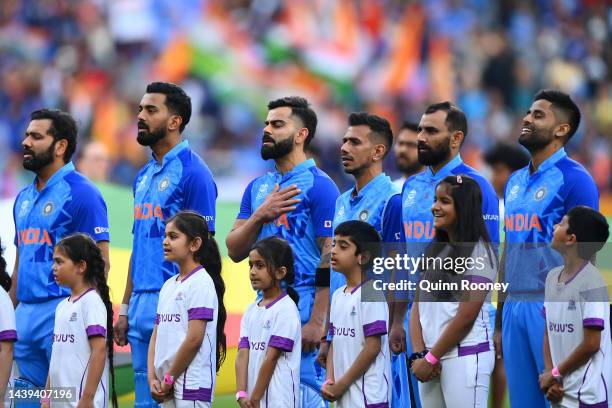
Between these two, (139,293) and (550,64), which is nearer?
(139,293)

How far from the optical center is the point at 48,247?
6.88 m

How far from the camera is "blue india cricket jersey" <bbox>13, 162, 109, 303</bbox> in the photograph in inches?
268

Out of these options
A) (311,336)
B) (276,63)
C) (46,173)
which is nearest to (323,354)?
(311,336)

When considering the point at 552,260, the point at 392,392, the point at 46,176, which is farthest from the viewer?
the point at 46,176

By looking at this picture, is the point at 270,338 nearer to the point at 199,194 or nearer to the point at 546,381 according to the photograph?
Answer: the point at 199,194

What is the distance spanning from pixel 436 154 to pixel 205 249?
1.36m

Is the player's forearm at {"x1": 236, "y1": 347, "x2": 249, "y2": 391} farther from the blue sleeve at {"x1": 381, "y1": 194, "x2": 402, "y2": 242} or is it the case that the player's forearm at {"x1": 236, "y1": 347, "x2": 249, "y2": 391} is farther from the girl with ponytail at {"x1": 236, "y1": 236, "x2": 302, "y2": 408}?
the blue sleeve at {"x1": 381, "y1": 194, "x2": 402, "y2": 242}

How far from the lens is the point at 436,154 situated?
6.64 metres

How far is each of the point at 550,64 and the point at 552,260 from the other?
409 inches

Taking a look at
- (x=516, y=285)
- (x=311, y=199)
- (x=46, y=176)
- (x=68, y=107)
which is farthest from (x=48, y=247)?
(x=68, y=107)

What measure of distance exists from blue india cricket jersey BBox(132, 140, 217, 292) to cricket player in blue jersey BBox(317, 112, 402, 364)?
753 mm

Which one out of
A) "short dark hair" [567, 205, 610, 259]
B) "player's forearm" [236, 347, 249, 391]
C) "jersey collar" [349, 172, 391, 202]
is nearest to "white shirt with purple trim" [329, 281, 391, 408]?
"player's forearm" [236, 347, 249, 391]

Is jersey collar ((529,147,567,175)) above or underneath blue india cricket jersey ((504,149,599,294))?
above

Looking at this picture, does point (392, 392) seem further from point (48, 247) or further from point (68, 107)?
point (68, 107)
